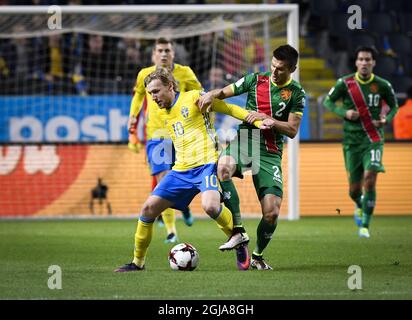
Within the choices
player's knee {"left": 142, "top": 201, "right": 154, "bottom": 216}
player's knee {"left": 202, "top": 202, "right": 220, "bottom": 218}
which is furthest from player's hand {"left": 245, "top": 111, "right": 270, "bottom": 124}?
player's knee {"left": 142, "top": 201, "right": 154, "bottom": 216}

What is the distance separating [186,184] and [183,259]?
66 cm

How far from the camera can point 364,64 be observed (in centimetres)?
1242

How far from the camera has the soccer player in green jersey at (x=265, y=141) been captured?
8.71 metres

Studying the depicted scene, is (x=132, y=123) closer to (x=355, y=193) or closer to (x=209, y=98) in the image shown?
(x=209, y=98)

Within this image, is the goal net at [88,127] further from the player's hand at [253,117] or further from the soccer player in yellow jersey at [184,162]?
the player's hand at [253,117]

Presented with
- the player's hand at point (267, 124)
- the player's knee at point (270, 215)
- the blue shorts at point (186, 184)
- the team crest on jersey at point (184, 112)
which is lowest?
the player's knee at point (270, 215)

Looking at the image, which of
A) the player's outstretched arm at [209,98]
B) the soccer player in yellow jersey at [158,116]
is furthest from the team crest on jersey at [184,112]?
the soccer player in yellow jersey at [158,116]

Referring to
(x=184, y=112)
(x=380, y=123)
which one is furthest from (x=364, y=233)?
(x=184, y=112)

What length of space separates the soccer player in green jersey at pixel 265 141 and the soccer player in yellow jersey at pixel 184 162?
180 millimetres

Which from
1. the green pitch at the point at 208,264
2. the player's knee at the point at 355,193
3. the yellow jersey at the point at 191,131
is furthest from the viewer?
the player's knee at the point at 355,193

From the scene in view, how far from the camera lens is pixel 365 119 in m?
12.6

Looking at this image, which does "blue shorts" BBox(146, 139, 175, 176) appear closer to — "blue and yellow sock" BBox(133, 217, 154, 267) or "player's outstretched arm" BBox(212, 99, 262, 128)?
"player's outstretched arm" BBox(212, 99, 262, 128)

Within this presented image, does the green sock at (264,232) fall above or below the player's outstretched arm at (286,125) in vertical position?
below
